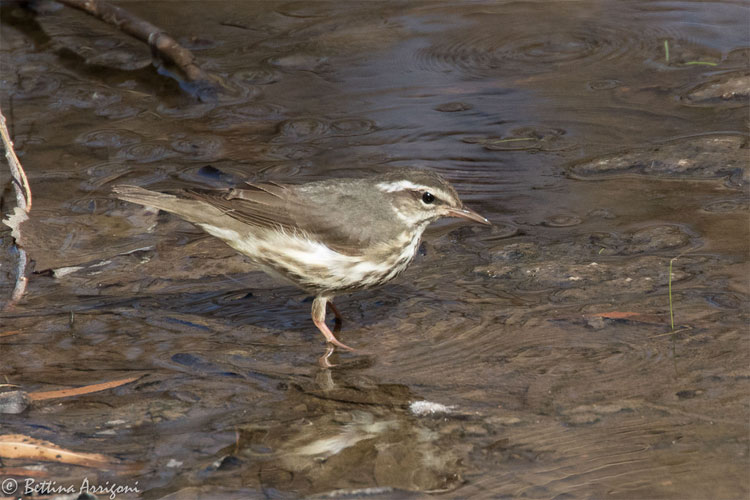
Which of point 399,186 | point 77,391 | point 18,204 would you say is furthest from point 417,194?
point 18,204

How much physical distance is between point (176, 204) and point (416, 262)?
5.72ft

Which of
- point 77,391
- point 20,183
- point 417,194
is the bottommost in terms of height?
point 77,391

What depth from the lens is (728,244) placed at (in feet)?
21.2

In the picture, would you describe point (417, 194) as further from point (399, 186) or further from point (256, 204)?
point (256, 204)

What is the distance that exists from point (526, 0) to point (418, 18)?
4.55 feet

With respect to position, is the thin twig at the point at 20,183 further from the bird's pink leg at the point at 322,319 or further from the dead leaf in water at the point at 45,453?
the dead leaf in water at the point at 45,453

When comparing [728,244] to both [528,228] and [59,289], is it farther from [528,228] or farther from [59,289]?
[59,289]

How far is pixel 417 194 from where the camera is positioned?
6.07 m

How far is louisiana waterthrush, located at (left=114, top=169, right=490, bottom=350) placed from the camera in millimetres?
5953

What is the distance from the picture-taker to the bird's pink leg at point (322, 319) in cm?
579

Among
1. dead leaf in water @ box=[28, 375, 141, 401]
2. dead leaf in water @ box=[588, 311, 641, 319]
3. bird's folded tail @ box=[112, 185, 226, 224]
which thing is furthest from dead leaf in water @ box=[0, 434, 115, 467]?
dead leaf in water @ box=[588, 311, 641, 319]

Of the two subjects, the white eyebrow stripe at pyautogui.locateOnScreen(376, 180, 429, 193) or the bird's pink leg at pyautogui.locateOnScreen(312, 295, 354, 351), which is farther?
the white eyebrow stripe at pyautogui.locateOnScreen(376, 180, 429, 193)

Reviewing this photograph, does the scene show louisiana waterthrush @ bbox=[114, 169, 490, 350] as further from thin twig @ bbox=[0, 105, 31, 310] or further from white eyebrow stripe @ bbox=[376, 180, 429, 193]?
thin twig @ bbox=[0, 105, 31, 310]

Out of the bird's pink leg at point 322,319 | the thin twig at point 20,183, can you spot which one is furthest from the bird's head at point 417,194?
the thin twig at point 20,183
